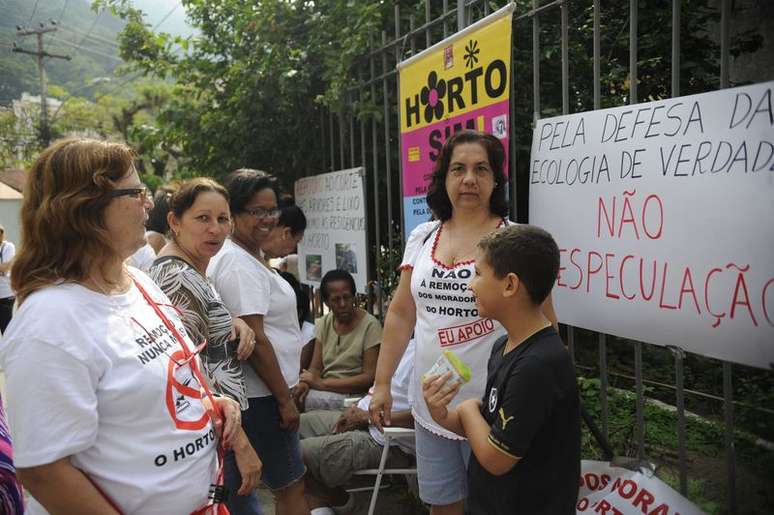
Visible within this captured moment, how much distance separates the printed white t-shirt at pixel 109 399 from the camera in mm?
1268

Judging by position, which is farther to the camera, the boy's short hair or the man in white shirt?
the man in white shirt

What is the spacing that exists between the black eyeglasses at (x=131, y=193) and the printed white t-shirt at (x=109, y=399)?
248 mm

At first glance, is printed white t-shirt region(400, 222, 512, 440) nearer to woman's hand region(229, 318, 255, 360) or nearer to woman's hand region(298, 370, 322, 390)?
woman's hand region(229, 318, 255, 360)

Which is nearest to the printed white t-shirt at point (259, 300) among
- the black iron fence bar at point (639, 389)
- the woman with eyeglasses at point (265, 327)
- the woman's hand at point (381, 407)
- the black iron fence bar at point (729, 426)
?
the woman with eyeglasses at point (265, 327)

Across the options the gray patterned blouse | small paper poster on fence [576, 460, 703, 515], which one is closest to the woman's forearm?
the gray patterned blouse

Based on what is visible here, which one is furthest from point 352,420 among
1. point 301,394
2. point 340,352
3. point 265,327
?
point 265,327

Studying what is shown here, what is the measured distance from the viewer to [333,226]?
473cm

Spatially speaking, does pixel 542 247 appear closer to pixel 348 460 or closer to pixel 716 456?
pixel 348 460

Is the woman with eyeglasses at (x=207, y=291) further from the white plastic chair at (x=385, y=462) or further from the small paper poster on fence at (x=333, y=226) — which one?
the small paper poster on fence at (x=333, y=226)

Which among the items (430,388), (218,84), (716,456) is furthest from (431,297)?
(218,84)

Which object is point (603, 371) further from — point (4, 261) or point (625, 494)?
point (4, 261)

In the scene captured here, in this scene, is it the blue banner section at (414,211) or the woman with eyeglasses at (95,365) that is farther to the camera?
the blue banner section at (414,211)

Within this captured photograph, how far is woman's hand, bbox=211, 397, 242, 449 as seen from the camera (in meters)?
1.68

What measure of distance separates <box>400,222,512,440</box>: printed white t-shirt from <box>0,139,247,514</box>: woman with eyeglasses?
0.93 m
